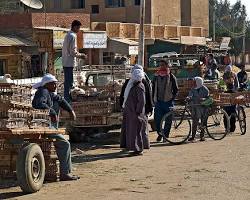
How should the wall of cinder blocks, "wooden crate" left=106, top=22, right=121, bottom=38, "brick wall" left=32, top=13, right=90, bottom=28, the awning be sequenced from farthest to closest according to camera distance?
"wooden crate" left=106, top=22, right=121, bottom=38
the wall of cinder blocks
the awning
"brick wall" left=32, top=13, right=90, bottom=28

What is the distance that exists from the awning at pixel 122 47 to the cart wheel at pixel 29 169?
89.5ft

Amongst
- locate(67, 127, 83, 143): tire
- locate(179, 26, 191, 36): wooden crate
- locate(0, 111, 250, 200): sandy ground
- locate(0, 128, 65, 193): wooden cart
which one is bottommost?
locate(0, 111, 250, 200): sandy ground

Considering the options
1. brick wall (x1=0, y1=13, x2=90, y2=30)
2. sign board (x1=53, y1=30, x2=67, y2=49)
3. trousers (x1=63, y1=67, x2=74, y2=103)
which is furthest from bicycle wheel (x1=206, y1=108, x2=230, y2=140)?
brick wall (x1=0, y1=13, x2=90, y2=30)

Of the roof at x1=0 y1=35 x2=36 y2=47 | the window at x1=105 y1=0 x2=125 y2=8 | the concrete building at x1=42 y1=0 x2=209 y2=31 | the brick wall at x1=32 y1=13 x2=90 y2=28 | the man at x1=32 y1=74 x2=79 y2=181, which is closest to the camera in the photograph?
the man at x1=32 y1=74 x2=79 y2=181

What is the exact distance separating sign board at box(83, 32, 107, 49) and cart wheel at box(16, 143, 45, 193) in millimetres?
24915

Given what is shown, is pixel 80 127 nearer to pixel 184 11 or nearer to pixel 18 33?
pixel 18 33

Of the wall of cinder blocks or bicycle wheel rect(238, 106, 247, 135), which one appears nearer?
bicycle wheel rect(238, 106, 247, 135)

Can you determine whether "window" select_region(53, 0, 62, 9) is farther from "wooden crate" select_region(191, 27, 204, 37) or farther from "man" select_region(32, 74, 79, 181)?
"man" select_region(32, 74, 79, 181)

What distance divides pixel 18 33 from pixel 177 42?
36.1 feet

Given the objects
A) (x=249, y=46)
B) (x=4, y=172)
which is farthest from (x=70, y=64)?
(x=249, y=46)

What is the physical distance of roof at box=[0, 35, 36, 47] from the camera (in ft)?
99.1

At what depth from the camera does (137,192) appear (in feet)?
27.8

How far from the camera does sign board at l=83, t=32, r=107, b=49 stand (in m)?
33.8

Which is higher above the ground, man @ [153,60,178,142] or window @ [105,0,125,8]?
window @ [105,0,125,8]
